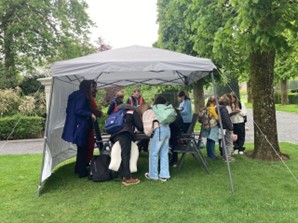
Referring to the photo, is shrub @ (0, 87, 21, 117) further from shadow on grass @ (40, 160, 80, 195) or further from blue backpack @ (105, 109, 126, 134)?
blue backpack @ (105, 109, 126, 134)

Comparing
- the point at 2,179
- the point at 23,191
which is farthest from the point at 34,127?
the point at 23,191

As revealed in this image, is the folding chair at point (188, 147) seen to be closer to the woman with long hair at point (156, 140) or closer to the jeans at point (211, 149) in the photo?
the woman with long hair at point (156, 140)

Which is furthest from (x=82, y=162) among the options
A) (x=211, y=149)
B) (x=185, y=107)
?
(x=185, y=107)

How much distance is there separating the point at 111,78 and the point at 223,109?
362 centimetres

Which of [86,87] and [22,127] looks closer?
[86,87]

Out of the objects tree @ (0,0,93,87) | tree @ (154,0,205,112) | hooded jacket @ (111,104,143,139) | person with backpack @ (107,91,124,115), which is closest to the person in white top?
person with backpack @ (107,91,124,115)

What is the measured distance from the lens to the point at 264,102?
720cm

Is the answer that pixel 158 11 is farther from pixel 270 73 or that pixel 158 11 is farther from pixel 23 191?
pixel 23 191

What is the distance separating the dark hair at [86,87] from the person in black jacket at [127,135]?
2.98 ft

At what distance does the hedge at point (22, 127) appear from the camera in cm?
1281

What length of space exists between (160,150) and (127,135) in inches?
27.6

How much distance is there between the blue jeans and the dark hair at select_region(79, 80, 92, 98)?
60.4 inches

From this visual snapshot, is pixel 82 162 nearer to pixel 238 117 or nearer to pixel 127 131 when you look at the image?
pixel 127 131

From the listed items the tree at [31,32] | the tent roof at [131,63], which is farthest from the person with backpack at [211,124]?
the tree at [31,32]
